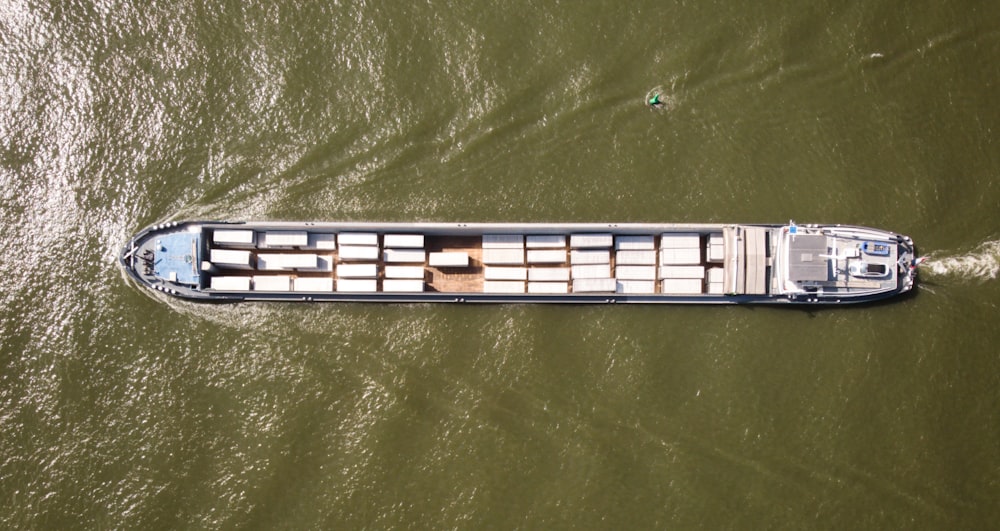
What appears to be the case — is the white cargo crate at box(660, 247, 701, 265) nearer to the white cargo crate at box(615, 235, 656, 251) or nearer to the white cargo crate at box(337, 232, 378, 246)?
the white cargo crate at box(615, 235, 656, 251)

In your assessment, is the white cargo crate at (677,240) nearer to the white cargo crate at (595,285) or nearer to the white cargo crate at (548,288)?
the white cargo crate at (595,285)

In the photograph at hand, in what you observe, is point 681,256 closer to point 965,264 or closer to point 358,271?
point 965,264

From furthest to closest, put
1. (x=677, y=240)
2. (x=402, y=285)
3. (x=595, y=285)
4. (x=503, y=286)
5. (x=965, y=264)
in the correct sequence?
(x=965, y=264) → (x=677, y=240) → (x=503, y=286) → (x=402, y=285) → (x=595, y=285)

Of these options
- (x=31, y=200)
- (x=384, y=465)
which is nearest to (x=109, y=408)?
(x=31, y=200)

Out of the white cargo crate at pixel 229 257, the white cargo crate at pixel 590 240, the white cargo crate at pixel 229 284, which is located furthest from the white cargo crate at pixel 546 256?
the white cargo crate at pixel 229 284

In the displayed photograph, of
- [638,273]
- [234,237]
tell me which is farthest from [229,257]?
[638,273]

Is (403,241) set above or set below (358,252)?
above

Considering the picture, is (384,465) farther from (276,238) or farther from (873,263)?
(873,263)
